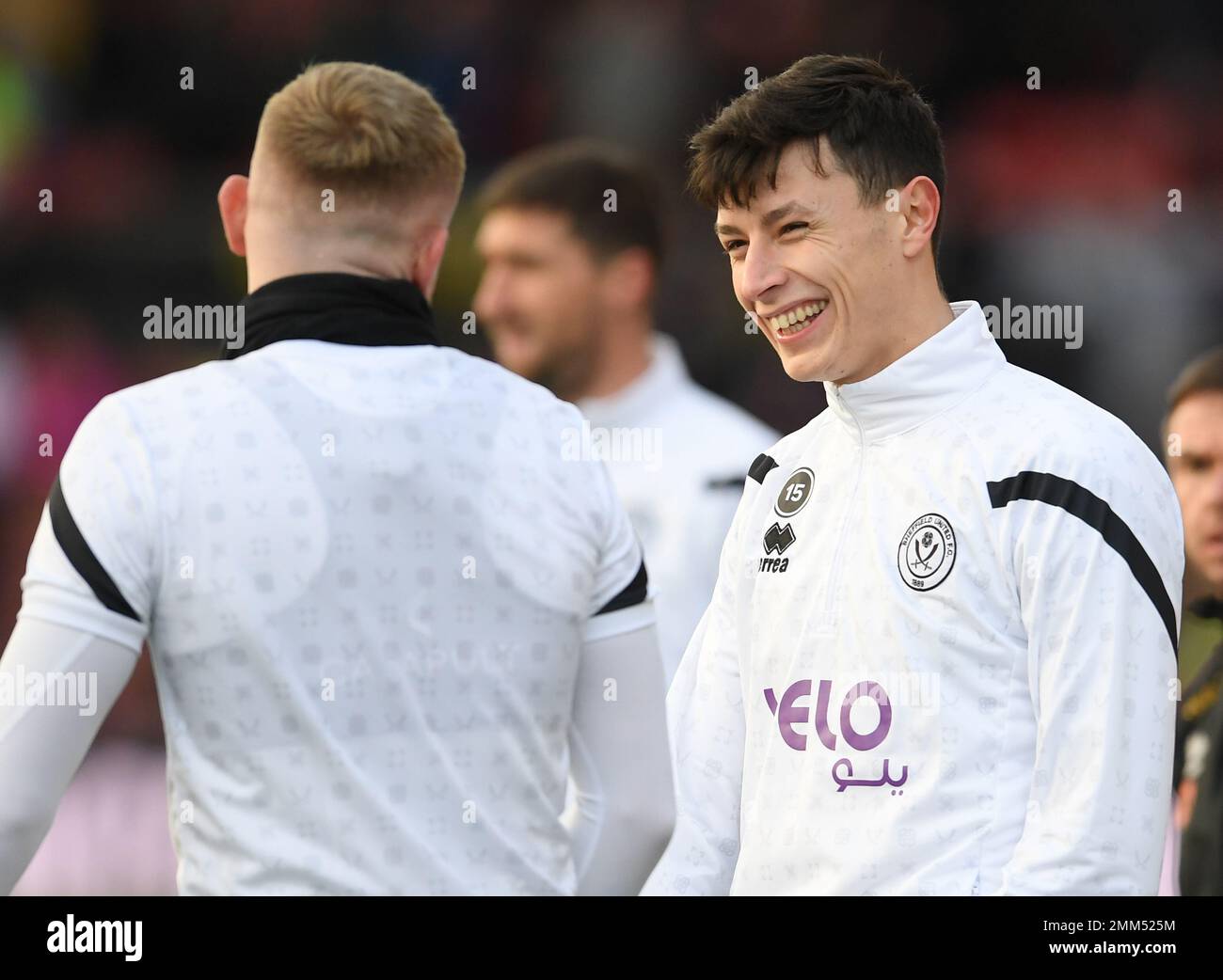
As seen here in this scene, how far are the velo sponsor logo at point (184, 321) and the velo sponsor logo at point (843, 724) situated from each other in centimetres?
479

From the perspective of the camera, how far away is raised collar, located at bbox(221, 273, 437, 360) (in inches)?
93.5

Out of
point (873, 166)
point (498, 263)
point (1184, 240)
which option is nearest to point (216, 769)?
point (873, 166)

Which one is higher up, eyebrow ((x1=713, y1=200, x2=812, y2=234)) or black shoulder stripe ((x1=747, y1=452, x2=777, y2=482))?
eyebrow ((x1=713, y1=200, x2=812, y2=234))

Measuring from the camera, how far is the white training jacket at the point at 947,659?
2512 mm

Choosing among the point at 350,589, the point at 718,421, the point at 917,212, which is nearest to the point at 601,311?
the point at 718,421

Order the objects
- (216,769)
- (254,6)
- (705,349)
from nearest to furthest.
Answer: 1. (216,769)
2. (705,349)
3. (254,6)

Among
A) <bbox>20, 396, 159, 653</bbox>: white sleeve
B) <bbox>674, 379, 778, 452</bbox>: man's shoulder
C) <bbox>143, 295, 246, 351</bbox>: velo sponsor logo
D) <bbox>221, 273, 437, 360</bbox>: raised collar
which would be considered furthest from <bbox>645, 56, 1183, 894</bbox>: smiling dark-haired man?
<bbox>143, 295, 246, 351</bbox>: velo sponsor logo

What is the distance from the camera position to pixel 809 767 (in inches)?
108

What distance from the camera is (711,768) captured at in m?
3.01

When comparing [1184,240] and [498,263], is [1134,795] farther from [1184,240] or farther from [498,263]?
[1184,240]

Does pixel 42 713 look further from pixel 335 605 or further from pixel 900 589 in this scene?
pixel 900 589

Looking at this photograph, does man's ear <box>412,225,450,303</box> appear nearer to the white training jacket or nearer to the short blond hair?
the short blond hair

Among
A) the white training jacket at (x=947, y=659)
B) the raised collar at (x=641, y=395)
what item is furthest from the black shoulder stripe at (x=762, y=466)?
the raised collar at (x=641, y=395)

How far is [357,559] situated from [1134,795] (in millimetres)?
1138
